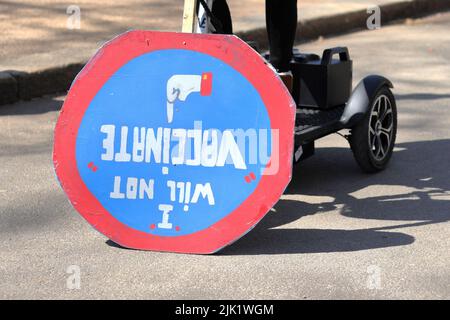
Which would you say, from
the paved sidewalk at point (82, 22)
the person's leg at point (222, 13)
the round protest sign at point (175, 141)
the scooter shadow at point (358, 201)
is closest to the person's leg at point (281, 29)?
the person's leg at point (222, 13)

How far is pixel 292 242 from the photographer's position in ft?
16.6

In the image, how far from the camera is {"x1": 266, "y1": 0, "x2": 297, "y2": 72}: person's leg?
19.8 feet

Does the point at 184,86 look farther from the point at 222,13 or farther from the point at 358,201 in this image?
the point at 222,13

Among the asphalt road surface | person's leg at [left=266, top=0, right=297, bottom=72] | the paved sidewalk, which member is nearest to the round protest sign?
the asphalt road surface

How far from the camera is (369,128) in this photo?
613 cm

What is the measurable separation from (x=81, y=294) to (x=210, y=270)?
1.79ft

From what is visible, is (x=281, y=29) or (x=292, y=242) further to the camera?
(x=281, y=29)

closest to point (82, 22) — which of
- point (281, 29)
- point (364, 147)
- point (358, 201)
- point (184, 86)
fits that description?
point (281, 29)

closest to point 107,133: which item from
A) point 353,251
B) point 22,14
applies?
point 353,251

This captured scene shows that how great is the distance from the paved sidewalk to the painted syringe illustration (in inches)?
146

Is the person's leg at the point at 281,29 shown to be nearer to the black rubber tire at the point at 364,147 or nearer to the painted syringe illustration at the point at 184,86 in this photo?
the black rubber tire at the point at 364,147

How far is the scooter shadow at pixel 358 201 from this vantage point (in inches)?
198

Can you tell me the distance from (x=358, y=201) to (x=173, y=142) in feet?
→ 4.05

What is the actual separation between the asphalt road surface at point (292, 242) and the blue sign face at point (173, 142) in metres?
0.20
